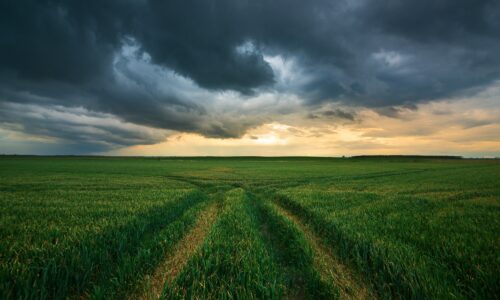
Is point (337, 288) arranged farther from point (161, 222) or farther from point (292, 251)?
point (161, 222)

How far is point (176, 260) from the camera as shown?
21.2ft

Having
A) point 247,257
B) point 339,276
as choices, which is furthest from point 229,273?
point 339,276

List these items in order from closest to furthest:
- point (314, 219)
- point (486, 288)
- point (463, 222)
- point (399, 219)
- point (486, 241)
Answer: point (486, 288) < point (486, 241) < point (463, 222) < point (399, 219) < point (314, 219)

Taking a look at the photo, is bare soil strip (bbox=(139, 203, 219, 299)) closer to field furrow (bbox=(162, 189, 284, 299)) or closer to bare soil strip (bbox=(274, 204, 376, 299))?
field furrow (bbox=(162, 189, 284, 299))

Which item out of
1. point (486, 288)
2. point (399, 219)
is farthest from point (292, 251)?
point (399, 219)

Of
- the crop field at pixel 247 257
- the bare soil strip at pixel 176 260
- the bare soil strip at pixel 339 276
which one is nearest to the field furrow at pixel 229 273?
the crop field at pixel 247 257

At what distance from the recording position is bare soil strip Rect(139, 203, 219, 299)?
16.4 ft

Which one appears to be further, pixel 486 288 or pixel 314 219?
pixel 314 219

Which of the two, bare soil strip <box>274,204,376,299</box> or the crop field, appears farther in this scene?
bare soil strip <box>274,204,376,299</box>

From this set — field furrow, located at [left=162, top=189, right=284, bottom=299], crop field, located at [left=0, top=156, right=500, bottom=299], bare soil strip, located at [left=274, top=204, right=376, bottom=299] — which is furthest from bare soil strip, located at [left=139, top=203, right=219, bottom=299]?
bare soil strip, located at [left=274, top=204, right=376, bottom=299]

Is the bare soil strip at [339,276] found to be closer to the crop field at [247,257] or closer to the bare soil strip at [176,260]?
the crop field at [247,257]

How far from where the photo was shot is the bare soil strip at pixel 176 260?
500 cm

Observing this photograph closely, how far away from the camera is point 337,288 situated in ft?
16.1

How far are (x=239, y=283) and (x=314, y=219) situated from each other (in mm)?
6331
